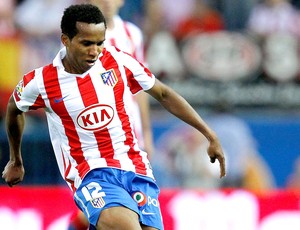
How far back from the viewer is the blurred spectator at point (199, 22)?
43.2 ft

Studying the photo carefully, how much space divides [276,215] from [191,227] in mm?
720

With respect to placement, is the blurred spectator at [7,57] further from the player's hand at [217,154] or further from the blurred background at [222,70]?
the player's hand at [217,154]

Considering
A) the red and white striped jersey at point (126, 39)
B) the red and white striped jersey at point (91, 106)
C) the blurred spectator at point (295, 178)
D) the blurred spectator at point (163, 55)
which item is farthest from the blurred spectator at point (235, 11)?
the red and white striped jersey at point (91, 106)

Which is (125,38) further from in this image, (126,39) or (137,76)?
(137,76)

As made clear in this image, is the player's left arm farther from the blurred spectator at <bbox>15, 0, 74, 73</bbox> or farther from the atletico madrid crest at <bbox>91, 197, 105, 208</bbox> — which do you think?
the blurred spectator at <bbox>15, 0, 74, 73</bbox>

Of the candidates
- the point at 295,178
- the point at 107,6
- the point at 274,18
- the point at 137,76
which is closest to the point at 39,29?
the point at 274,18

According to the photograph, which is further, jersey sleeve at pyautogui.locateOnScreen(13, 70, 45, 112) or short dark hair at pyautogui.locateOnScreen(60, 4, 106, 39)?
jersey sleeve at pyautogui.locateOnScreen(13, 70, 45, 112)

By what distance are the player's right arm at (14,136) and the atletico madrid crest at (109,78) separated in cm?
59

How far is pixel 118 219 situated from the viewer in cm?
653

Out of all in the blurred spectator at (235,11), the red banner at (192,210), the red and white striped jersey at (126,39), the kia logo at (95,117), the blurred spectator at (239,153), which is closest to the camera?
the kia logo at (95,117)

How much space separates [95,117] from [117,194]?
49 centimetres

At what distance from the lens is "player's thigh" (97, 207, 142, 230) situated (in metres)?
6.50

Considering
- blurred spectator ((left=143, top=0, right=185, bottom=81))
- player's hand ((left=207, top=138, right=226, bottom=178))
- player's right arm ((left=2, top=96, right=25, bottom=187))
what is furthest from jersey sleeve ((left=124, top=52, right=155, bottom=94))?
blurred spectator ((left=143, top=0, right=185, bottom=81))

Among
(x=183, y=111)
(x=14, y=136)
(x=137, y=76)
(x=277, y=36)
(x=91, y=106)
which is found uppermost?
(x=137, y=76)
